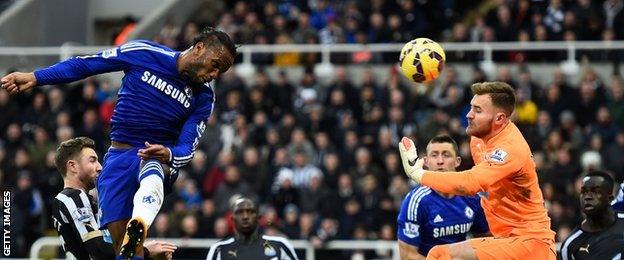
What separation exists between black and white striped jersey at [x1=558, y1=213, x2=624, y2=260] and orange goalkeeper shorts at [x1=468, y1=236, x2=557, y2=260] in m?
1.26

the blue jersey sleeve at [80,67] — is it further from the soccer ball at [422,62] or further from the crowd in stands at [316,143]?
the crowd in stands at [316,143]

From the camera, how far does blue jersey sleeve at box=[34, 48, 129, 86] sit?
32.5ft

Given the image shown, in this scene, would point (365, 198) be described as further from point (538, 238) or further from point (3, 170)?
point (538, 238)

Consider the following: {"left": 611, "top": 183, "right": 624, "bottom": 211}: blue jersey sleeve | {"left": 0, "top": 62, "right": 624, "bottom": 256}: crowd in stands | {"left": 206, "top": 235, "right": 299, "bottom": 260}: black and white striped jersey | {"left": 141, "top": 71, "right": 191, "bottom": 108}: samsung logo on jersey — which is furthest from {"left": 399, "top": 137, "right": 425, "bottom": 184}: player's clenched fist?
{"left": 0, "top": 62, "right": 624, "bottom": 256}: crowd in stands

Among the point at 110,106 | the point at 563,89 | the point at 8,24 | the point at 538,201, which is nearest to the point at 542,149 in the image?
the point at 563,89

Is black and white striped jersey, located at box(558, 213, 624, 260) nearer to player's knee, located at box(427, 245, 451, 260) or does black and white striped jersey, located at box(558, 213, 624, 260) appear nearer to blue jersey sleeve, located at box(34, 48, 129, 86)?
player's knee, located at box(427, 245, 451, 260)

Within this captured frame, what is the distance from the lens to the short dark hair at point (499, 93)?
10.3 meters

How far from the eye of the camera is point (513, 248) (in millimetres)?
10156

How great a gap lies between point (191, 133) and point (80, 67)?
3.17 feet

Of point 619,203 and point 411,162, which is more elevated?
point 411,162

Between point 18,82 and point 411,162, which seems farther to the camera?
point 411,162

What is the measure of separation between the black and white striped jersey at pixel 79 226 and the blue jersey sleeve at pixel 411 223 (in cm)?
284

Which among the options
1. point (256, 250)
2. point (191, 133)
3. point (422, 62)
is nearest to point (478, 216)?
point (422, 62)

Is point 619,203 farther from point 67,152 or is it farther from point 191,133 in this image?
point 67,152
